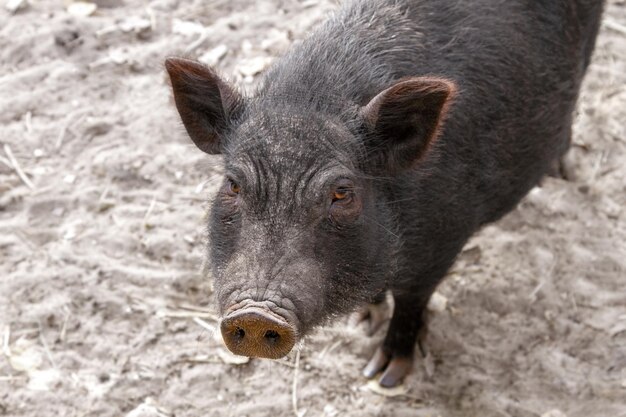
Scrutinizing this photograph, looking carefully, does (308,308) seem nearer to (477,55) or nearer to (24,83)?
(477,55)

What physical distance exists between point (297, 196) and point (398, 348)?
1.84 m

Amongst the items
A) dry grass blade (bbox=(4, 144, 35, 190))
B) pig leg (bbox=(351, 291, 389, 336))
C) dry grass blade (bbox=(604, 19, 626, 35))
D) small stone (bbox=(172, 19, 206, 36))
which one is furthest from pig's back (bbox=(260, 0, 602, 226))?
small stone (bbox=(172, 19, 206, 36))

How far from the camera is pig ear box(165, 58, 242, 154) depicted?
4332mm

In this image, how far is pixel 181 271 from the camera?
5.97m

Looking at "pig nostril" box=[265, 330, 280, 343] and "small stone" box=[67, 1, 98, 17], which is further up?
"pig nostril" box=[265, 330, 280, 343]

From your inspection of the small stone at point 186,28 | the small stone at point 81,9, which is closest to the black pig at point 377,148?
the small stone at point 186,28

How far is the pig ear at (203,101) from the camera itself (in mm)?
4332

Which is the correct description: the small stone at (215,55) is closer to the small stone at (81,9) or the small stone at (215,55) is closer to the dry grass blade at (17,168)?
the small stone at (81,9)

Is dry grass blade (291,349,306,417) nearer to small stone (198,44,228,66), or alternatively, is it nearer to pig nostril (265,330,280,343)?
pig nostril (265,330,280,343)

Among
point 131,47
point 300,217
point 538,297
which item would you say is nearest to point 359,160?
point 300,217

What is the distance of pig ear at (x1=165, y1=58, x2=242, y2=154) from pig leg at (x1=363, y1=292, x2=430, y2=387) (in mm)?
1496

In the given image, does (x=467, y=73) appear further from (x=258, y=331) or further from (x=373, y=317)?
(x=258, y=331)

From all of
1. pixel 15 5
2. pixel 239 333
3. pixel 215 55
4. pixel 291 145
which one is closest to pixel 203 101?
pixel 291 145

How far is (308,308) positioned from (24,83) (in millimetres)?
4129
